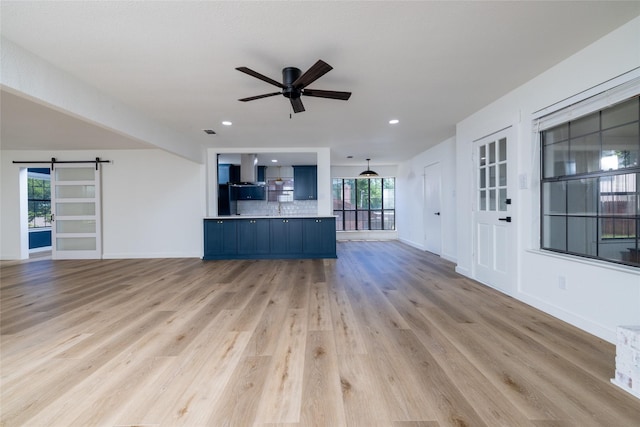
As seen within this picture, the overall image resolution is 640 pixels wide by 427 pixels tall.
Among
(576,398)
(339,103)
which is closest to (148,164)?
(339,103)

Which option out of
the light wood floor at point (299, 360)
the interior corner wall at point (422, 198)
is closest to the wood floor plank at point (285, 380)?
the light wood floor at point (299, 360)

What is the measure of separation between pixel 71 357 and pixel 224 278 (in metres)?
2.42

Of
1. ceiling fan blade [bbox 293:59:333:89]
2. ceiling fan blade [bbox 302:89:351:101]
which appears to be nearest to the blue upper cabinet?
ceiling fan blade [bbox 302:89:351:101]

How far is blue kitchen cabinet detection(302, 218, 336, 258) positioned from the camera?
624 cm

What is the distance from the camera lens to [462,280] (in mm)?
4188

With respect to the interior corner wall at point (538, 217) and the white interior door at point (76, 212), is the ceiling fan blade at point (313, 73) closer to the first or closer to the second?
the interior corner wall at point (538, 217)

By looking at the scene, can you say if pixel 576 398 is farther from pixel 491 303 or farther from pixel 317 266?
pixel 317 266

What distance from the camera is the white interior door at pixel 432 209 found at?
253 inches

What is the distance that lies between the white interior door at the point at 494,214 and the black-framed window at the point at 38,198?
10235 mm

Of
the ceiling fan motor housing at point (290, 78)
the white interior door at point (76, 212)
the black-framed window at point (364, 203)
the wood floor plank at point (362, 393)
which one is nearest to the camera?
the wood floor plank at point (362, 393)

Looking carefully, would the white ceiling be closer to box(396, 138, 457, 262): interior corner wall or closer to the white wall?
box(396, 138, 457, 262): interior corner wall

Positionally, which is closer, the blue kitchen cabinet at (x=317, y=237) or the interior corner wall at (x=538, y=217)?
the interior corner wall at (x=538, y=217)

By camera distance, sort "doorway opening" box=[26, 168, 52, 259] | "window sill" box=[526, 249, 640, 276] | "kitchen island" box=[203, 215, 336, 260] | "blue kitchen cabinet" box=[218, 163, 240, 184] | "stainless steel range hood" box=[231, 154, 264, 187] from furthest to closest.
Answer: "blue kitchen cabinet" box=[218, 163, 240, 184] < "doorway opening" box=[26, 168, 52, 259] < "stainless steel range hood" box=[231, 154, 264, 187] < "kitchen island" box=[203, 215, 336, 260] < "window sill" box=[526, 249, 640, 276]

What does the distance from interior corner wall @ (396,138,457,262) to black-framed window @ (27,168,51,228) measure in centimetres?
997
